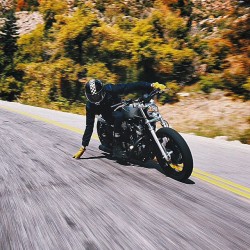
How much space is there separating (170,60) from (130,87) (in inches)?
416

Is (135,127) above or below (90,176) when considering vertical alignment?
above

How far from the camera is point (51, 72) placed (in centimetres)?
2017

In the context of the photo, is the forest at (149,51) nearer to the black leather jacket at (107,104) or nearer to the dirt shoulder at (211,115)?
the dirt shoulder at (211,115)

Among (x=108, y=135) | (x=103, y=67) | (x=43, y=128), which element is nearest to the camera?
(x=108, y=135)

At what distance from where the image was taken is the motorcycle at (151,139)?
4.75m

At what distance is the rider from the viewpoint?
5.77 meters

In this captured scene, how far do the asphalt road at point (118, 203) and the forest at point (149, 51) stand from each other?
7.97m

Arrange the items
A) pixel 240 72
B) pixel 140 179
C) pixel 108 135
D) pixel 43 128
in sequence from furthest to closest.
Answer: pixel 240 72 → pixel 43 128 → pixel 108 135 → pixel 140 179

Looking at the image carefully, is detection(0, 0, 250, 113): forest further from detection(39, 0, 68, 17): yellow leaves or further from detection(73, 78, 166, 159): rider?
detection(73, 78, 166, 159): rider

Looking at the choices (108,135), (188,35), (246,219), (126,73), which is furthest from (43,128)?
(188,35)

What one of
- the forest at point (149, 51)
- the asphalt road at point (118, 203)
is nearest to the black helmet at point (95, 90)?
the asphalt road at point (118, 203)

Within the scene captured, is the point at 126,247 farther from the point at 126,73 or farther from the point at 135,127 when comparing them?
the point at 126,73

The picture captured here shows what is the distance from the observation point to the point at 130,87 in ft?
18.7

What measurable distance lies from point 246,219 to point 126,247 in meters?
1.43
